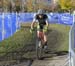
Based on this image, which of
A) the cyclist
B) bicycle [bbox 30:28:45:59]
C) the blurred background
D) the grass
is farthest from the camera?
the blurred background

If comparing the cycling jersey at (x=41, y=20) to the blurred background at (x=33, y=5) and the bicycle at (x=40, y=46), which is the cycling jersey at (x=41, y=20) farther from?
the blurred background at (x=33, y=5)

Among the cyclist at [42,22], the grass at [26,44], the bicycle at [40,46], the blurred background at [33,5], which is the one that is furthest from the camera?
the blurred background at [33,5]

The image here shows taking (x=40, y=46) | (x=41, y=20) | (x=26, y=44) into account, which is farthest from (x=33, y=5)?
(x=40, y=46)

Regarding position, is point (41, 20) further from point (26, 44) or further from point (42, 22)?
point (26, 44)

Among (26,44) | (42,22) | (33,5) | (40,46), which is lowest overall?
(33,5)

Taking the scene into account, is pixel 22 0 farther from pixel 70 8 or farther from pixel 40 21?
pixel 40 21

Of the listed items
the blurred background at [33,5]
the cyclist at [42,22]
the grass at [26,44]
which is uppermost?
the cyclist at [42,22]

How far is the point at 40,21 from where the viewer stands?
1378 centimetres

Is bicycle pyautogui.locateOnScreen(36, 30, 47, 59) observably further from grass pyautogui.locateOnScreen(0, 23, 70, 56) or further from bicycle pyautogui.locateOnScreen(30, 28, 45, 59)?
grass pyautogui.locateOnScreen(0, 23, 70, 56)

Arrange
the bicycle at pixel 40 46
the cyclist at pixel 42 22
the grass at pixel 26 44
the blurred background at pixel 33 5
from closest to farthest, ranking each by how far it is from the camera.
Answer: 1. the bicycle at pixel 40 46
2. the cyclist at pixel 42 22
3. the grass at pixel 26 44
4. the blurred background at pixel 33 5

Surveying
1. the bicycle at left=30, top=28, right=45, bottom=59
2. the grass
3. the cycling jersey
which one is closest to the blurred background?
the grass

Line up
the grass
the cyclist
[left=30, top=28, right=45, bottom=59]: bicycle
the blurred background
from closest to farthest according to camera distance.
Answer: [left=30, top=28, right=45, bottom=59]: bicycle < the cyclist < the grass < the blurred background

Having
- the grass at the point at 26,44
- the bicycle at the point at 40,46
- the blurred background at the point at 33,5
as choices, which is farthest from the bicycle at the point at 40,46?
the blurred background at the point at 33,5

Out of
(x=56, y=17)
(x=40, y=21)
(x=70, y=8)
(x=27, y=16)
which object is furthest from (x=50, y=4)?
(x=40, y=21)
